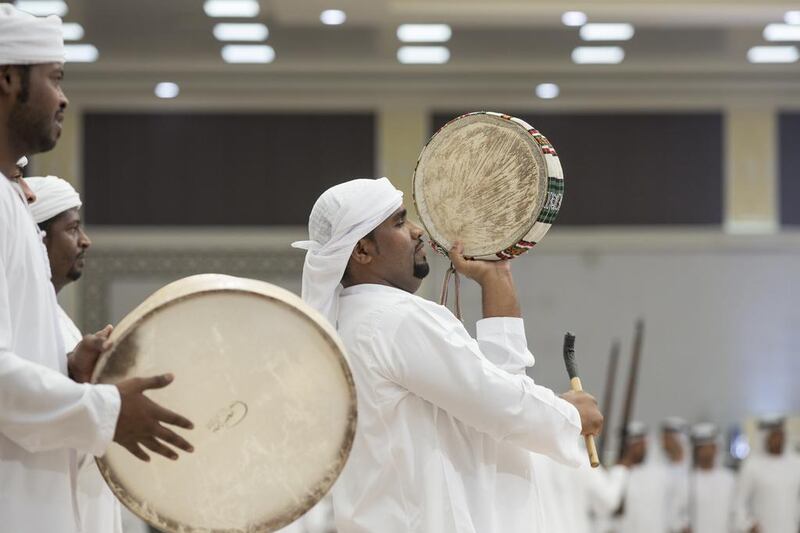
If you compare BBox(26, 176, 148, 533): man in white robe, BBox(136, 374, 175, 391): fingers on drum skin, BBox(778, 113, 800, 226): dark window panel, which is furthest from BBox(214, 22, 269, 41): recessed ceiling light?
BBox(136, 374, 175, 391): fingers on drum skin

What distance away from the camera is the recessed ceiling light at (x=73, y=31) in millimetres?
10070

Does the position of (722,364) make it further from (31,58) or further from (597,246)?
(31,58)

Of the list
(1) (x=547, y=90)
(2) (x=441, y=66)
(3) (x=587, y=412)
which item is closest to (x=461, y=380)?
(3) (x=587, y=412)

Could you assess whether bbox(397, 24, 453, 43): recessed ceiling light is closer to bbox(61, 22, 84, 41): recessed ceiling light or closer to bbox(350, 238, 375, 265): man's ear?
bbox(61, 22, 84, 41): recessed ceiling light

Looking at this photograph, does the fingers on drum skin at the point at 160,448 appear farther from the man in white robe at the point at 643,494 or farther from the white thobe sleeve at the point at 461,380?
the man in white robe at the point at 643,494

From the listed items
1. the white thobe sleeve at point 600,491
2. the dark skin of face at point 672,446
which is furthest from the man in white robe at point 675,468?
the white thobe sleeve at point 600,491

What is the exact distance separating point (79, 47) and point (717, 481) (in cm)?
623

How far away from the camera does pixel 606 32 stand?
10.2 metres

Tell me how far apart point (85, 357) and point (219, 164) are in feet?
31.9

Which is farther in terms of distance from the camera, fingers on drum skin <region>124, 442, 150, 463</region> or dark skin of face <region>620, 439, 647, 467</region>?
dark skin of face <region>620, 439, 647, 467</region>

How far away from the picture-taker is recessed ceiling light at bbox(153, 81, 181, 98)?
11562 millimetres

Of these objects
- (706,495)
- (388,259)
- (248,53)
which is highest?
(248,53)

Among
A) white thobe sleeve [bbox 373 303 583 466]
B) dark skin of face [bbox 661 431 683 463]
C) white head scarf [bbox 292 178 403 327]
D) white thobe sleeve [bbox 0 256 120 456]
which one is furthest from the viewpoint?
dark skin of face [bbox 661 431 683 463]

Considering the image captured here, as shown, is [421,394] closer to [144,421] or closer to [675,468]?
[144,421]
